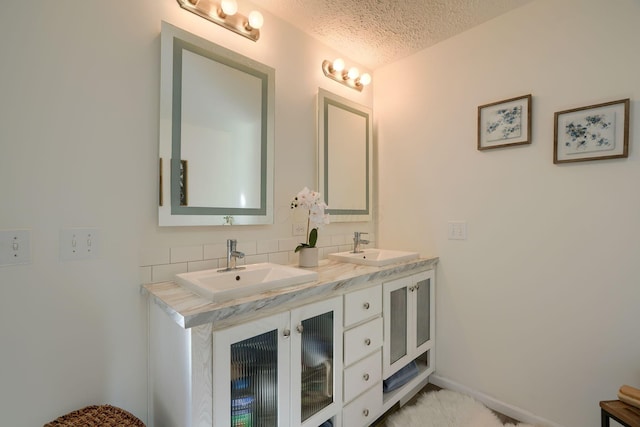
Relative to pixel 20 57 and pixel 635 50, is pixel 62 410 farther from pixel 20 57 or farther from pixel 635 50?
pixel 635 50

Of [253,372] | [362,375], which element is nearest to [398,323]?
[362,375]

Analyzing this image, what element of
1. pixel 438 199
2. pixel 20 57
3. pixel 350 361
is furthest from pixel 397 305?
pixel 20 57

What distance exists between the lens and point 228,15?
1.46 metres

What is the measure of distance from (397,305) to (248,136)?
4.38 feet

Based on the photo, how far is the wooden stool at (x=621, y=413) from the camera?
3.34 feet

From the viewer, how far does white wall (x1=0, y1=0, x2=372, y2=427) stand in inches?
37.9

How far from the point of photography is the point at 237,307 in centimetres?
94

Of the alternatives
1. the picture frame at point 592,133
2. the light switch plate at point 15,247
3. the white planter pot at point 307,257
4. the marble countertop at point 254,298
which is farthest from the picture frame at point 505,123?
the light switch plate at point 15,247

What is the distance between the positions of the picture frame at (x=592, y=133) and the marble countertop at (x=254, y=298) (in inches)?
44.1

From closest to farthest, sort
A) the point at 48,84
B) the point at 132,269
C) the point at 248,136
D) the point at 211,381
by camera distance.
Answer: the point at 211,381 → the point at 48,84 → the point at 132,269 → the point at 248,136

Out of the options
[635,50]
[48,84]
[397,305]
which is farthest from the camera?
[397,305]

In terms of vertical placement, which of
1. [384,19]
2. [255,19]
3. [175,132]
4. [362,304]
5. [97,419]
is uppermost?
[384,19]

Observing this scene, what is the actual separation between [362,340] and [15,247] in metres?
1.47

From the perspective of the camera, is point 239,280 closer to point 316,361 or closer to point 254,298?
point 254,298
